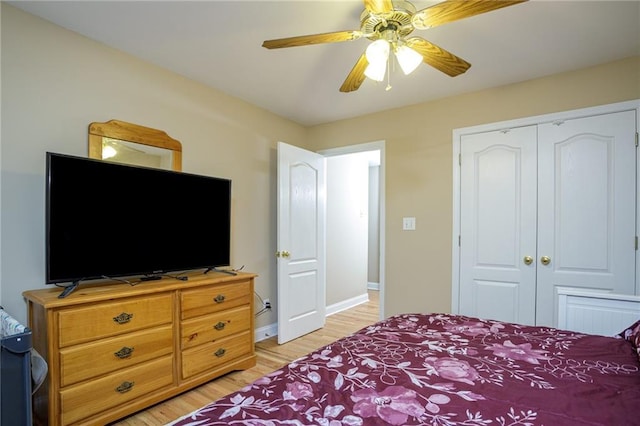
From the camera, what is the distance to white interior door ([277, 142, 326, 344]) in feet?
11.0

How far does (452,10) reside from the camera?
1421mm

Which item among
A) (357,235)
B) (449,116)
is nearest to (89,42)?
(449,116)

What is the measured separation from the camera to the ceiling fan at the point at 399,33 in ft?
4.70

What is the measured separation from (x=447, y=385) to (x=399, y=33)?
164 cm

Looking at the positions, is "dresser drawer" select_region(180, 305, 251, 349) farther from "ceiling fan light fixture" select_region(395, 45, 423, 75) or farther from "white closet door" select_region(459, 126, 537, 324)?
"ceiling fan light fixture" select_region(395, 45, 423, 75)

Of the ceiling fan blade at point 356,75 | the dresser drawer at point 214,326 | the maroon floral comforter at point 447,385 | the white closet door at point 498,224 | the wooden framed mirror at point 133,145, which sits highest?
the ceiling fan blade at point 356,75

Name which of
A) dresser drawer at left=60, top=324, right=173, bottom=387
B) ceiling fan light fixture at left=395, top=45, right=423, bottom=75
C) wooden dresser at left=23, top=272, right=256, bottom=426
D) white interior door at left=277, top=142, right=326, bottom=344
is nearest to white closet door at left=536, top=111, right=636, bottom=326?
ceiling fan light fixture at left=395, top=45, right=423, bottom=75

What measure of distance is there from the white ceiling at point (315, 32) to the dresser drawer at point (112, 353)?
196 cm

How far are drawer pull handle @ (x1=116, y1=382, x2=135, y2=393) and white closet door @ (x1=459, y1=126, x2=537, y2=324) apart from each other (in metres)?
2.73

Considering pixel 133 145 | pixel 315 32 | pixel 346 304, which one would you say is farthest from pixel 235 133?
pixel 346 304

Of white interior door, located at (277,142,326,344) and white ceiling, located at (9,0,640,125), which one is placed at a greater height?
white ceiling, located at (9,0,640,125)

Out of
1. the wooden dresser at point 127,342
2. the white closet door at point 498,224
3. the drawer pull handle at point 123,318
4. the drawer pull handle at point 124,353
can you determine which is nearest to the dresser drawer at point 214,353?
the wooden dresser at point 127,342

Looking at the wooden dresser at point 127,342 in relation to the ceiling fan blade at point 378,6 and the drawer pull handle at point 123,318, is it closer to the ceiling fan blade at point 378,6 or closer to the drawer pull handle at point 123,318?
the drawer pull handle at point 123,318

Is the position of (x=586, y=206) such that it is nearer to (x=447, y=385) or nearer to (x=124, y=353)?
(x=447, y=385)
